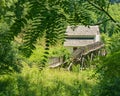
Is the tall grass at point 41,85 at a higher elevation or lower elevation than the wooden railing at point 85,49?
higher

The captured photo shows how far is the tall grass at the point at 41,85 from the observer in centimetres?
786

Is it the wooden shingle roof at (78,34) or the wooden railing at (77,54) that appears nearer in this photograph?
the wooden shingle roof at (78,34)

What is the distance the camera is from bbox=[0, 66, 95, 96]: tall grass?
25.8 ft

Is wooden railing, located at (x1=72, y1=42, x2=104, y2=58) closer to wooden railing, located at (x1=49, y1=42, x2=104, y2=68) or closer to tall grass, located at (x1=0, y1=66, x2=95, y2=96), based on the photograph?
wooden railing, located at (x1=49, y1=42, x2=104, y2=68)

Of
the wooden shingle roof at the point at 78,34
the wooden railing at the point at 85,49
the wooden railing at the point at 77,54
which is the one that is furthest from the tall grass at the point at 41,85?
the wooden railing at the point at 85,49

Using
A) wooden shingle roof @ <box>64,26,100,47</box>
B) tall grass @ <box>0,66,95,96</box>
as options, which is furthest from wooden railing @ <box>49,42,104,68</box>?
tall grass @ <box>0,66,95,96</box>

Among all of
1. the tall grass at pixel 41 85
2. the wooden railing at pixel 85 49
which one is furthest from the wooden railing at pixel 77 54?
the tall grass at pixel 41 85

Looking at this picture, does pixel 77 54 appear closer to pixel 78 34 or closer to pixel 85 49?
pixel 85 49

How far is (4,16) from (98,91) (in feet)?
19.7

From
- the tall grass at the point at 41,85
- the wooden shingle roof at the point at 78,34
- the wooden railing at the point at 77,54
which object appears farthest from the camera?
the wooden railing at the point at 77,54

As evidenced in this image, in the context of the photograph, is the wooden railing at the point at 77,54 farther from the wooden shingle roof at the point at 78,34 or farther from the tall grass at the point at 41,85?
the tall grass at the point at 41,85

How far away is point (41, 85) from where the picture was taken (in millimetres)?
9031

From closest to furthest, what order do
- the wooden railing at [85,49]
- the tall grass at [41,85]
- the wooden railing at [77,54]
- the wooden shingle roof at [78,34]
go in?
the wooden shingle roof at [78,34], the tall grass at [41,85], the wooden railing at [77,54], the wooden railing at [85,49]

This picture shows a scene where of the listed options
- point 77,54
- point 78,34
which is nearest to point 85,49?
point 77,54
